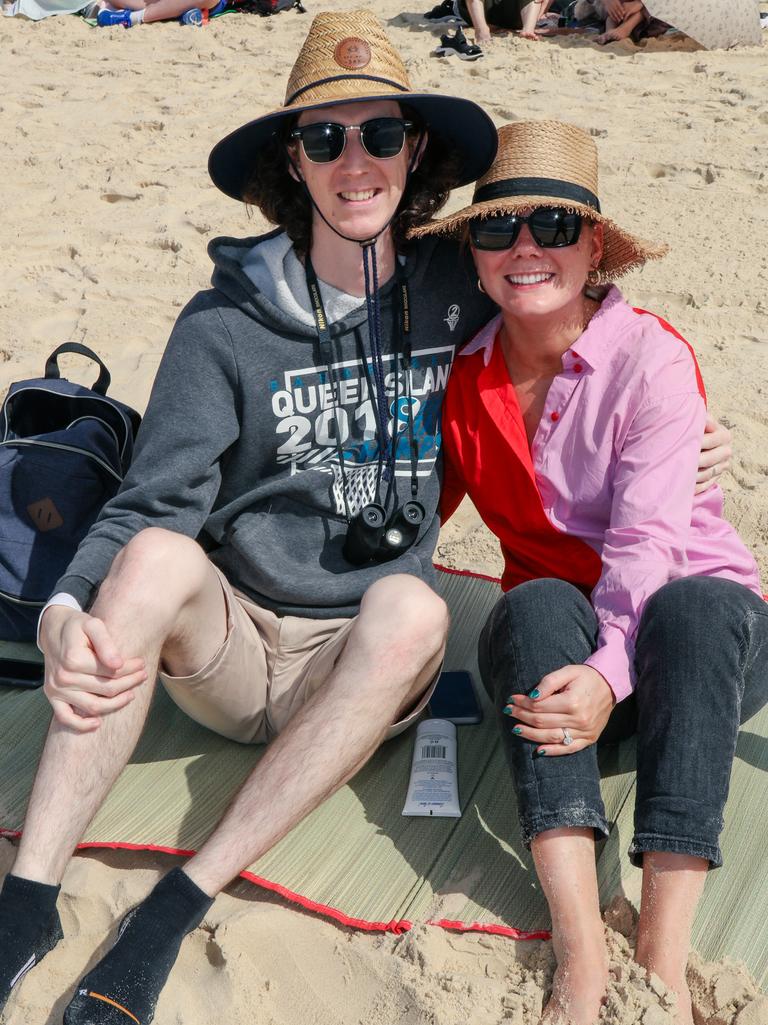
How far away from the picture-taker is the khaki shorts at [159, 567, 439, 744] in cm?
237

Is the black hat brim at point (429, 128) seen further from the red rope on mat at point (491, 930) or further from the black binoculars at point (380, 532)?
the red rope on mat at point (491, 930)

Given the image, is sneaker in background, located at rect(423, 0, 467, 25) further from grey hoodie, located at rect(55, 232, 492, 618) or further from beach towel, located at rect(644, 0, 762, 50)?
grey hoodie, located at rect(55, 232, 492, 618)

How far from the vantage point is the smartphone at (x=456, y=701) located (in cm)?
269

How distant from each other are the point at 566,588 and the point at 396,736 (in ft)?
2.12

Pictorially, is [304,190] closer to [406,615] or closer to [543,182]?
[543,182]

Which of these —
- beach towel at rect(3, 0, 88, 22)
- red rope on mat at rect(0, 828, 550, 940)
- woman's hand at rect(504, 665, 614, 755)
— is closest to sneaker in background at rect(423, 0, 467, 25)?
beach towel at rect(3, 0, 88, 22)

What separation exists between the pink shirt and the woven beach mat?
0.46 m

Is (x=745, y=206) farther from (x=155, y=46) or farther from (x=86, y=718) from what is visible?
(x=155, y=46)

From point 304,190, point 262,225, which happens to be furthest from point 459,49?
point 304,190

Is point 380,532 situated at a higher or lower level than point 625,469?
lower

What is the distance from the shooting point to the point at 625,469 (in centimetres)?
228

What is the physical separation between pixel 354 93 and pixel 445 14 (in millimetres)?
6761

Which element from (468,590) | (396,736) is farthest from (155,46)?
(396,736)

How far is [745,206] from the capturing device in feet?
17.7
